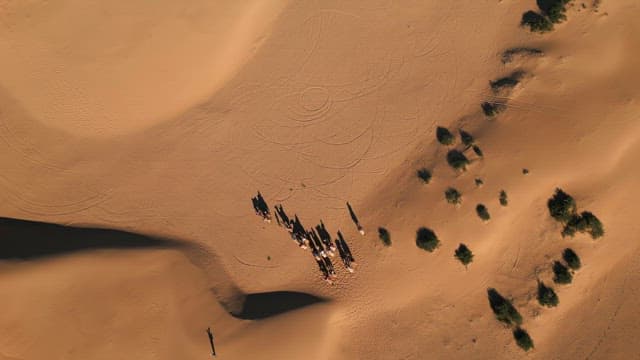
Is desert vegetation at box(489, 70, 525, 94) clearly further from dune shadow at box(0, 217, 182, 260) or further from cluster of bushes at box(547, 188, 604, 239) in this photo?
dune shadow at box(0, 217, 182, 260)

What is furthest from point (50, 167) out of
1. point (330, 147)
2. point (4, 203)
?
point (330, 147)

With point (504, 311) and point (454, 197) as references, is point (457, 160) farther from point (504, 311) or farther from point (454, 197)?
point (504, 311)

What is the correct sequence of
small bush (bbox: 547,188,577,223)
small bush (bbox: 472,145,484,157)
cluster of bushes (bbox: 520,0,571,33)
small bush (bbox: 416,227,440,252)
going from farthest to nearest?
cluster of bushes (bbox: 520,0,571,33) → small bush (bbox: 472,145,484,157) → small bush (bbox: 416,227,440,252) → small bush (bbox: 547,188,577,223)

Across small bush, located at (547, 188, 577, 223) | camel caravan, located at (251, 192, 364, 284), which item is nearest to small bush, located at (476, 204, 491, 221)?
small bush, located at (547, 188, 577, 223)

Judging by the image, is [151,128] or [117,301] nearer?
[117,301]

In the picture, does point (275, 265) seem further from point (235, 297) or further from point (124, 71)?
point (124, 71)

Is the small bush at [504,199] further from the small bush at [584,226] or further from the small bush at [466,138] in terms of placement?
the small bush at [584,226]

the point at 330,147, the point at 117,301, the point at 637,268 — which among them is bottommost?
the point at 637,268
